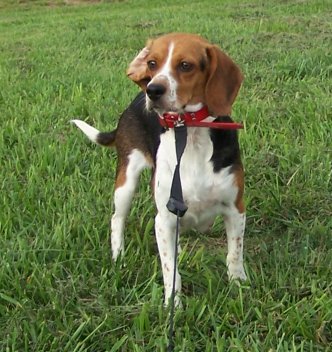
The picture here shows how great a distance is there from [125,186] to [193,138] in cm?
85

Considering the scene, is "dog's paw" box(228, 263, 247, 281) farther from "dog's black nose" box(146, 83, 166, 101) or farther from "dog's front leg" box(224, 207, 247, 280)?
"dog's black nose" box(146, 83, 166, 101)

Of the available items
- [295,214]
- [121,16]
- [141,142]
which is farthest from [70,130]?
[121,16]

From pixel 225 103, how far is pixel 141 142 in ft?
2.98

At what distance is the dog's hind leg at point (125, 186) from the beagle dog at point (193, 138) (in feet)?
0.47

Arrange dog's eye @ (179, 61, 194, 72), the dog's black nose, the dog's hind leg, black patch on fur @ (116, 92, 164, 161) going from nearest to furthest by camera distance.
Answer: the dog's black nose, dog's eye @ (179, 61, 194, 72), black patch on fur @ (116, 92, 164, 161), the dog's hind leg

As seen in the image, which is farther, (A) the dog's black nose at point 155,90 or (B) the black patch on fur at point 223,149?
(B) the black patch on fur at point 223,149

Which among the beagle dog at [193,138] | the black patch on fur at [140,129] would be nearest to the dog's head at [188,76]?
the beagle dog at [193,138]

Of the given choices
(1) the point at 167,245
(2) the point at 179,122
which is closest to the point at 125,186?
(1) the point at 167,245

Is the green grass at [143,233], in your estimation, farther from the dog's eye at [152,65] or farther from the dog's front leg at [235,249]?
the dog's eye at [152,65]

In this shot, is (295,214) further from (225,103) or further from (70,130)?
(70,130)

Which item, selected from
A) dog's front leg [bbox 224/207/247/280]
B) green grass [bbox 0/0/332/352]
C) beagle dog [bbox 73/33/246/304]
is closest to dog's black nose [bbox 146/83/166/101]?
beagle dog [bbox 73/33/246/304]

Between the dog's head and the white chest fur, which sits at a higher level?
the dog's head

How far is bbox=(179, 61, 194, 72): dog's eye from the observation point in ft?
9.64

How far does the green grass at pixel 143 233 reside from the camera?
297cm
